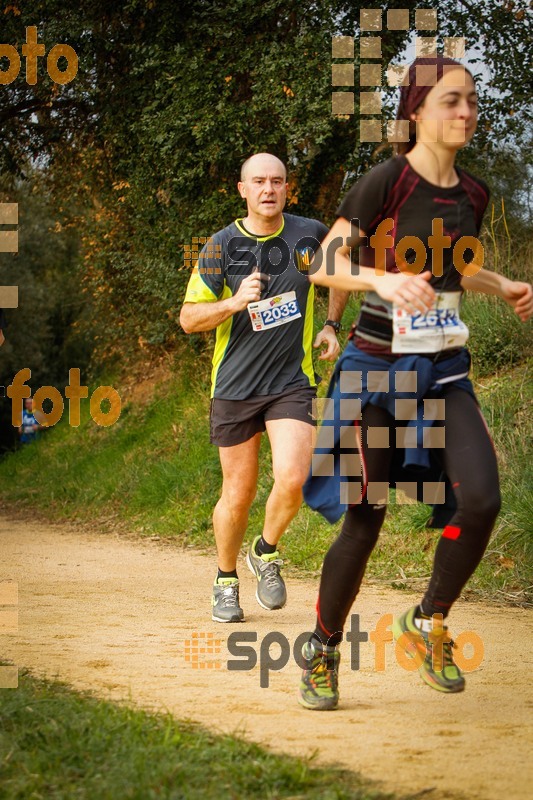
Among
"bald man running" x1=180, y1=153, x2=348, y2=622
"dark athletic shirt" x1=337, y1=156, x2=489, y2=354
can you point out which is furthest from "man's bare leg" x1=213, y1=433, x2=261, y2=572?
"dark athletic shirt" x1=337, y1=156, x2=489, y2=354

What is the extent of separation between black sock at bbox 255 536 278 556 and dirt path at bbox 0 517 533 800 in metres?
0.36

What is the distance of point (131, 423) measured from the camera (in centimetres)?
1647

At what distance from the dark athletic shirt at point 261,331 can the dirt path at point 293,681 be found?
52.2 inches

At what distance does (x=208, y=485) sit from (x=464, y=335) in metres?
8.21

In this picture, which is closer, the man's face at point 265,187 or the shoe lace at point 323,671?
the shoe lace at point 323,671

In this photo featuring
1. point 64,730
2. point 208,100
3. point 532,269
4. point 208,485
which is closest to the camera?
point 64,730

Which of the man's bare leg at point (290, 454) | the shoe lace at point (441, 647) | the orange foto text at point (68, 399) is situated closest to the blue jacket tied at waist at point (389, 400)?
the shoe lace at point (441, 647)

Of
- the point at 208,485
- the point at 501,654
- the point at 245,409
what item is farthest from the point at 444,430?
the point at 208,485

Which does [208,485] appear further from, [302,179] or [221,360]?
[221,360]

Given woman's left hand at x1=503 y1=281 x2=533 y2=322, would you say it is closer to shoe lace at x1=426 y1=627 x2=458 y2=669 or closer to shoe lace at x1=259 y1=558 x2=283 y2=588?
shoe lace at x1=426 y1=627 x2=458 y2=669

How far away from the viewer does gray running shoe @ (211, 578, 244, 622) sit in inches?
243

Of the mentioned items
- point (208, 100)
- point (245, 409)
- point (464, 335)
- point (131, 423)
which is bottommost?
point (131, 423)

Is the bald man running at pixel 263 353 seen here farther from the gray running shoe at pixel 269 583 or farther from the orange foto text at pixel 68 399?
the orange foto text at pixel 68 399

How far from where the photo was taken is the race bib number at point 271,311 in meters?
6.12
